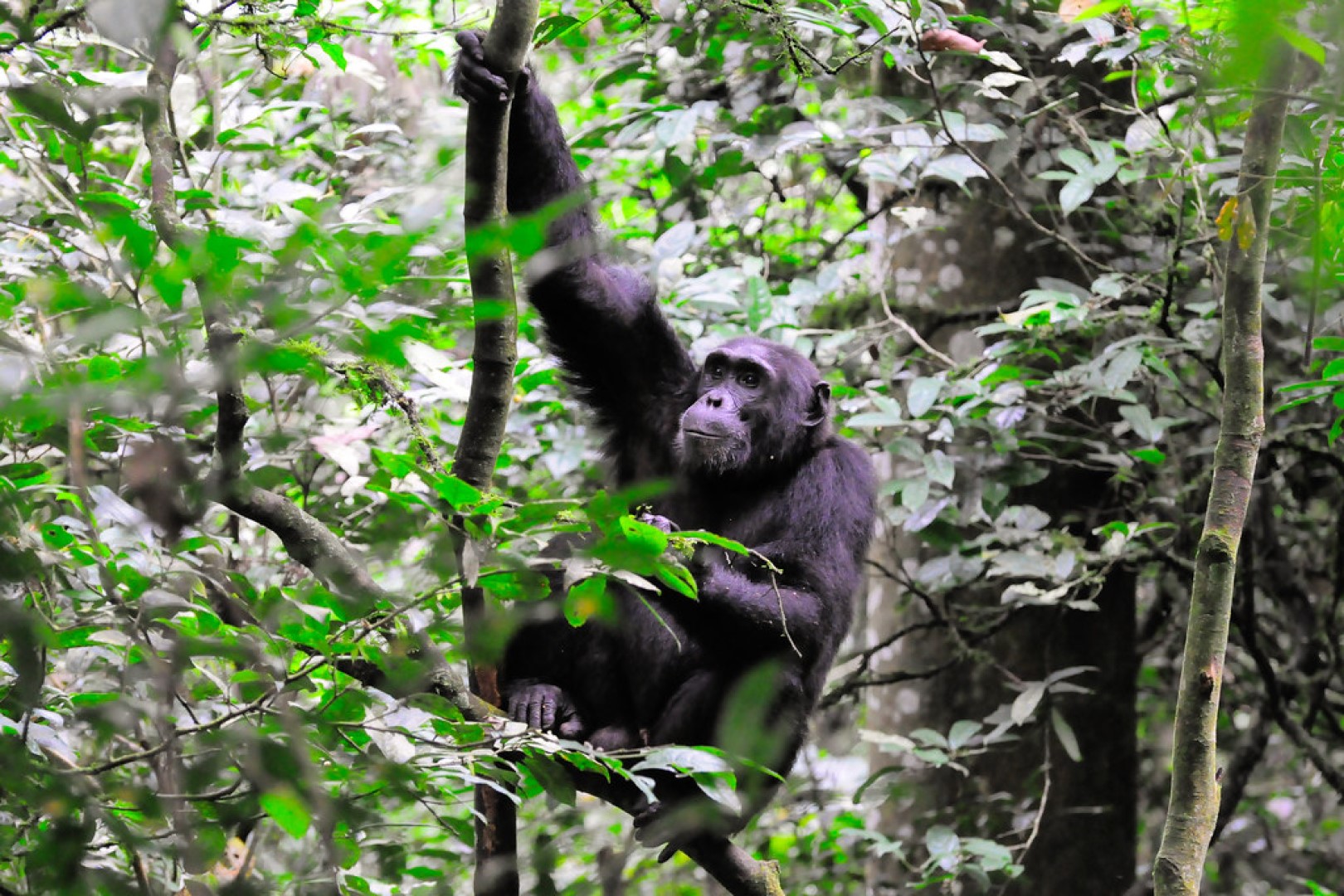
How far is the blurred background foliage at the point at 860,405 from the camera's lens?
2518 mm

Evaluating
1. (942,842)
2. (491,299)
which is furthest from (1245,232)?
(942,842)

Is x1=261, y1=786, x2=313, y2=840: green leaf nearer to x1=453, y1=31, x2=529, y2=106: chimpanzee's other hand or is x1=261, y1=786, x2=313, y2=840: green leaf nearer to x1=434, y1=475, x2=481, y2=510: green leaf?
x1=434, y1=475, x2=481, y2=510: green leaf

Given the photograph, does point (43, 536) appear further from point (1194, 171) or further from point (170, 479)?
point (1194, 171)

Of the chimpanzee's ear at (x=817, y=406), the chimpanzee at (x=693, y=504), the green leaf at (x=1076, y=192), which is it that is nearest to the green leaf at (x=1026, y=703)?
the chimpanzee at (x=693, y=504)

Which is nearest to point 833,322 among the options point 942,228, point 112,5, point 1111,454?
point 942,228

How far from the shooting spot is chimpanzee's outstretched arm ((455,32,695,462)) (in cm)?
398

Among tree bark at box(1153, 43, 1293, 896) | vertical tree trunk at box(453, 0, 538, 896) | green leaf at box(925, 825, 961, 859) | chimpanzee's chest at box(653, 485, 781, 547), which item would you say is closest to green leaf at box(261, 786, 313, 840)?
vertical tree trunk at box(453, 0, 538, 896)

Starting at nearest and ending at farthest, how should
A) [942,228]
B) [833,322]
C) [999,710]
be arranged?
[999,710] < [942,228] < [833,322]

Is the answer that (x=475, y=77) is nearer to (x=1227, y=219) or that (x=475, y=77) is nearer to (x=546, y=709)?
(x=1227, y=219)

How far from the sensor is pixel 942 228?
6.04 meters

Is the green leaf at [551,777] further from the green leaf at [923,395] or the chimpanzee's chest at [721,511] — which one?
the green leaf at [923,395]

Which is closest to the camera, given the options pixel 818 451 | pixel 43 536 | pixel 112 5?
Result: pixel 112 5

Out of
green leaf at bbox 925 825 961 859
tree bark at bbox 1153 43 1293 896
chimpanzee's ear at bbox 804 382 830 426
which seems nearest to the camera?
tree bark at bbox 1153 43 1293 896

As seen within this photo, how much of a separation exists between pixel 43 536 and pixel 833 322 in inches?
194
